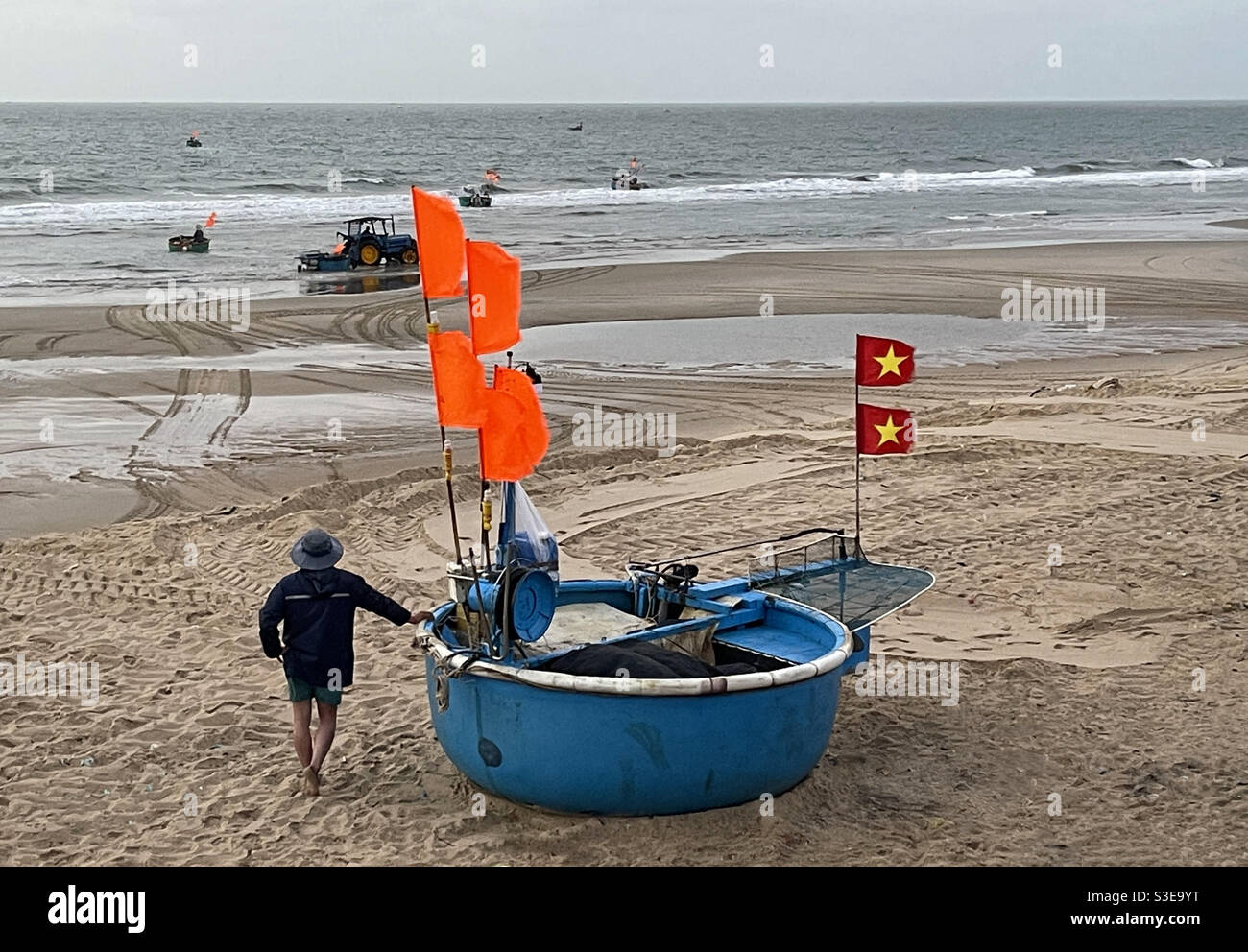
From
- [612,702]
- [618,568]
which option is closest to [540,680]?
[612,702]

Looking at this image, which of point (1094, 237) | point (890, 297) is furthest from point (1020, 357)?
point (1094, 237)

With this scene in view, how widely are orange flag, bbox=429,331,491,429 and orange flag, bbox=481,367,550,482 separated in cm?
6

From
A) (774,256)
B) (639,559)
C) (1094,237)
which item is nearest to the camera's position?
(639,559)

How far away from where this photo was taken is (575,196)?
159 ft

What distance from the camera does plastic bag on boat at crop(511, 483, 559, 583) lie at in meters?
5.84

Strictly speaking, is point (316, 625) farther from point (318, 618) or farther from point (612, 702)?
point (612, 702)

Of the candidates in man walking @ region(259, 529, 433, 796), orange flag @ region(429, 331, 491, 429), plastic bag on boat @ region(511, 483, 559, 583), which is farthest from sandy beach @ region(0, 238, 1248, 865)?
orange flag @ region(429, 331, 491, 429)

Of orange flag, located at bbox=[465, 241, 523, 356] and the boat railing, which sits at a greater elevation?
orange flag, located at bbox=[465, 241, 523, 356]

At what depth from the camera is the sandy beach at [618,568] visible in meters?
5.59

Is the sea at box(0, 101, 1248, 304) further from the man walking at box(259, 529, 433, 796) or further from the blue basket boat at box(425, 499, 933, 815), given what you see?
the blue basket boat at box(425, 499, 933, 815)

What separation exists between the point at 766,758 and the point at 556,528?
4.51m

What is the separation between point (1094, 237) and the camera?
32.5m
